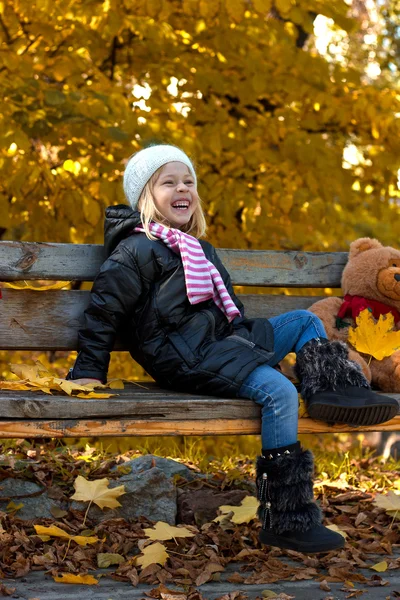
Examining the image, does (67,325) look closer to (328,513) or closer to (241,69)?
(328,513)

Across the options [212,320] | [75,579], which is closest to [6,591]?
[75,579]

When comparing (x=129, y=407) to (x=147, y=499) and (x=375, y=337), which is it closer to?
(x=147, y=499)

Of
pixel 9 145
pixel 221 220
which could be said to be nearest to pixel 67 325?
pixel 9 145

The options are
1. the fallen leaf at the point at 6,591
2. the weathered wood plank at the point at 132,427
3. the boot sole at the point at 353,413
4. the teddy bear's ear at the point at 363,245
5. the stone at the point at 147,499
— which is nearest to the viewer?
the fallen leaf at the point at 6,591

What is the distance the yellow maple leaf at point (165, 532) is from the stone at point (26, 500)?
0.44 metres

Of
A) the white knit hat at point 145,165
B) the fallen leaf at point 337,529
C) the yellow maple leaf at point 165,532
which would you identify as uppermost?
the white knit hat at point 145,165

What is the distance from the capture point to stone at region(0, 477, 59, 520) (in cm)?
311

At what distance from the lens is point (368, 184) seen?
5043mm

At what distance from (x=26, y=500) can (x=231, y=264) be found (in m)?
1.28

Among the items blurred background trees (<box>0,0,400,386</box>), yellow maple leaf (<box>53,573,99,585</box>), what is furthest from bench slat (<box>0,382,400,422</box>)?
blurred background trees (<box>0,0,400,386</box>)

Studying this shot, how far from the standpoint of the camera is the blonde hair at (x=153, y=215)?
10.6 feet

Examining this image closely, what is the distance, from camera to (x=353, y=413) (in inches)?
109

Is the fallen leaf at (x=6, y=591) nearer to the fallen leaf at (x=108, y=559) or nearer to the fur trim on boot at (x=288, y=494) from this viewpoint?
the fallen leaf at (x=108, y=559)

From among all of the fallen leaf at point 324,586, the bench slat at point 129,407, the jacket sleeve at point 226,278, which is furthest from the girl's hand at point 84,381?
the fallen leaf at point 324,586
